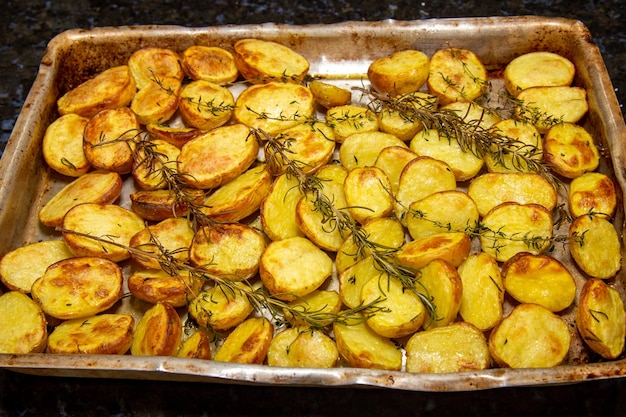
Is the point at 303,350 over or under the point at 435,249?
under

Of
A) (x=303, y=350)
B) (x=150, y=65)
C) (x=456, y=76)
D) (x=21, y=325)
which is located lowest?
(x=21, y=325)

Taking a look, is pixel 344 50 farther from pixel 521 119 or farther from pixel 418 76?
pixel 521 119

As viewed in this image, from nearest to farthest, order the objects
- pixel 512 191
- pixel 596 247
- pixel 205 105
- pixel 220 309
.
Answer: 1. pixel 220 309
2. pixel 596 247
3. pixel 512 191
4. pixel 205 105

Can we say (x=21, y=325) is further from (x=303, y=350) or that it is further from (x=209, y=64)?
(x=209, y=64)

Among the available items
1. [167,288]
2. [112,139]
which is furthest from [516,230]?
[112,139]

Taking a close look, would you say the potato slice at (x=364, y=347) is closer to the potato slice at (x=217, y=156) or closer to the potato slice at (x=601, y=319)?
the potato slice at (x=601, y=319)

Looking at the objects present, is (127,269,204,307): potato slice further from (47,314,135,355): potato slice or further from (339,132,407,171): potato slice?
(339,132,407,171): potato slice

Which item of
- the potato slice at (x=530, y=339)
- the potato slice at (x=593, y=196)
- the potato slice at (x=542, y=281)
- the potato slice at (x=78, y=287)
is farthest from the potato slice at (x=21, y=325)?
the potato slice at (x=593, y=196)
